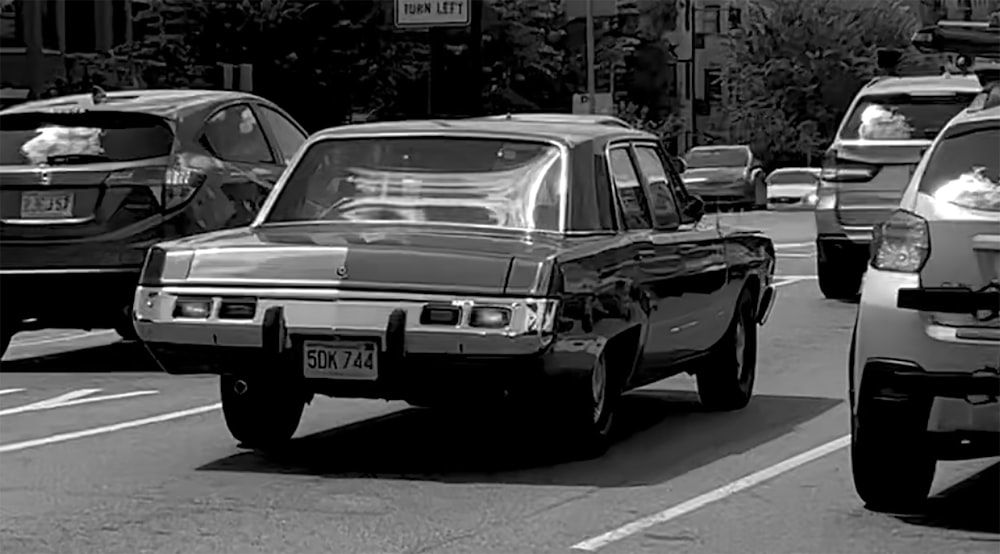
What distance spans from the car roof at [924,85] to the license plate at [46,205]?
8.20 metres

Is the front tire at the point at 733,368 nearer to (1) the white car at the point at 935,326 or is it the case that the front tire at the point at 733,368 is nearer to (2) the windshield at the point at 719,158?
(1) the white car at the point at 935,326

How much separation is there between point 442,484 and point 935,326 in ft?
7.67

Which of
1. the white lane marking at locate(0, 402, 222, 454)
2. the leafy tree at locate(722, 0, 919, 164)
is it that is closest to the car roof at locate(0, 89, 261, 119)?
the white lane marking at locate(0, 402, 222, 454)

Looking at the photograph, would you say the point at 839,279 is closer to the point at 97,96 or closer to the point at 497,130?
the point at 97,96

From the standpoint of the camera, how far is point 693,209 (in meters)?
10.6

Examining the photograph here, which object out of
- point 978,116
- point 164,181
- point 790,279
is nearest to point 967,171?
point 978,116

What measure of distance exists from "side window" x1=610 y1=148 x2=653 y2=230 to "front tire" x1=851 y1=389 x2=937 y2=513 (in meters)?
2.26

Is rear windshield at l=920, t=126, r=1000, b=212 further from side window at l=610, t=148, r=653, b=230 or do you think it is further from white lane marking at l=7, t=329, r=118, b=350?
white lane marking at l=7, t=329, r=118, b=350

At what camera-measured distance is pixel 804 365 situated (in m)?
13.2

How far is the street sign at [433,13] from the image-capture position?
25.6 m

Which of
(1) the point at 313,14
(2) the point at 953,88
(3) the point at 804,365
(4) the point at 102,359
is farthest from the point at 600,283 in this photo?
(1) the point at 313,14

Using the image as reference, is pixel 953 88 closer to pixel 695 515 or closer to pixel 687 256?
pixel 687 256

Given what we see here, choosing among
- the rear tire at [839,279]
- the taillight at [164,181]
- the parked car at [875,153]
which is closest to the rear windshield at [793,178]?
the rear tire at [839,279]

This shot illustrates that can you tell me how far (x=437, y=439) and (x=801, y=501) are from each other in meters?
2.21
